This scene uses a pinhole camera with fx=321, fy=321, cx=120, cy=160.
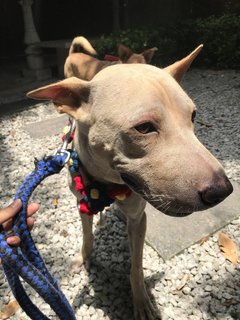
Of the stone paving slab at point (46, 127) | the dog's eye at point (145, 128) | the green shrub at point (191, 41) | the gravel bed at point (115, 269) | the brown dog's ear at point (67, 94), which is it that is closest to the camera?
the dog's eye at point (145, 128)

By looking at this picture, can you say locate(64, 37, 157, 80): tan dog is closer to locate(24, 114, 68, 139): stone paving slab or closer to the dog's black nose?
locate(24, 114, 68, 139): stone paving slab

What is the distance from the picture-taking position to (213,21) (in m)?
8.93

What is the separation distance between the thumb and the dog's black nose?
87cm

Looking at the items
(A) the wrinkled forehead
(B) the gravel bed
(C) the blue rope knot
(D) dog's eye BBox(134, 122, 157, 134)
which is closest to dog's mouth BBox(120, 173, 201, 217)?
(D) dog's eye BBox(134, 122, 157, 134)

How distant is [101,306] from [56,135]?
11.2 feet

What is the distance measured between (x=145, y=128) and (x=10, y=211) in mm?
782

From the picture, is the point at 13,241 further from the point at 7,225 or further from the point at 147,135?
the point at 147,135

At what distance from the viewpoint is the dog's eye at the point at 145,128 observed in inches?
65.6

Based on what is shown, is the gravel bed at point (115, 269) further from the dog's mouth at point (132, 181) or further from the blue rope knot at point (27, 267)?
the dog's mouth at point (132, 181)

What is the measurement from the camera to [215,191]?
4.76 ft

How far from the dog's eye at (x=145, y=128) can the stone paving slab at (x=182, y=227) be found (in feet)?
5.46

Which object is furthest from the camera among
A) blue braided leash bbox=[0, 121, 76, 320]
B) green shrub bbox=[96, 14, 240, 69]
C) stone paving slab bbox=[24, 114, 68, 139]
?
green shrub bbox=[96, 14, 240, 69]

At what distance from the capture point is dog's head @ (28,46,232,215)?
1.50m

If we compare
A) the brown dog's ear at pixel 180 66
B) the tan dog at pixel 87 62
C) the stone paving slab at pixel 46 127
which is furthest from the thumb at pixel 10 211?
the stone paving slab at pixel 46 127
